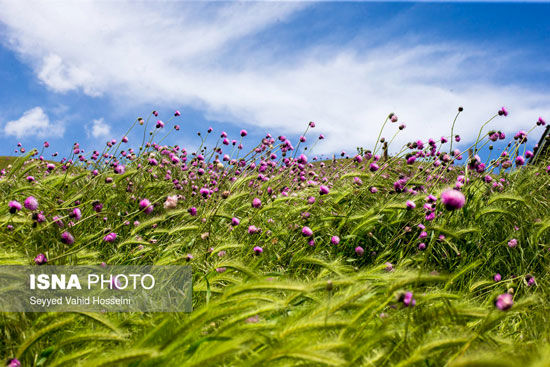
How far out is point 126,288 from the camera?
2.46 m

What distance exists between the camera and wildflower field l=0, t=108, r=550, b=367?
1.50m

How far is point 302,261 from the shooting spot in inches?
123

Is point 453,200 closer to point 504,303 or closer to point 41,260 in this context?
point 504,303

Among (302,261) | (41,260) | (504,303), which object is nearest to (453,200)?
(504,303)

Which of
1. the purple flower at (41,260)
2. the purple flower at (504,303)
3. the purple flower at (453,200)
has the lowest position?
the purple flower at (504,303)

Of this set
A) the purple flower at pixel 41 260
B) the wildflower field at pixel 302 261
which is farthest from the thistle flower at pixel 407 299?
the purple flower at pixel 41 260

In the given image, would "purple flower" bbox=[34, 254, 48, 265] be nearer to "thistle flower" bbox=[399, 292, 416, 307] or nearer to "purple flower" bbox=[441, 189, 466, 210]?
"thistle flower" bbox=[399, 292, 416, 307]

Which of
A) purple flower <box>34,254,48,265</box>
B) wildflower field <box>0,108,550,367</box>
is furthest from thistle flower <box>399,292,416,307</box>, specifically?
purple flower <box>34,254,48,265</box>

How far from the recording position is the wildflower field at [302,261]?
4.91ft

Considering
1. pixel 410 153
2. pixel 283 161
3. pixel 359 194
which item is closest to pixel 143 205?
pixel 359 194

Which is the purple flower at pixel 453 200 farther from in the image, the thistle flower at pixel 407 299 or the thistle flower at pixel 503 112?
the thistle flower at pixel 503 112

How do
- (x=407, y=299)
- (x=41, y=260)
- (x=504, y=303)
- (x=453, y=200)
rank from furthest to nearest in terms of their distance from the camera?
(x=41, y=260), (x=453, y=200), (x=407, y=299), (x=504, y=303)

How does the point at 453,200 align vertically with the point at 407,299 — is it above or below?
above

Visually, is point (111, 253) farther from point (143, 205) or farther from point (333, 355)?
point (333, 355)
